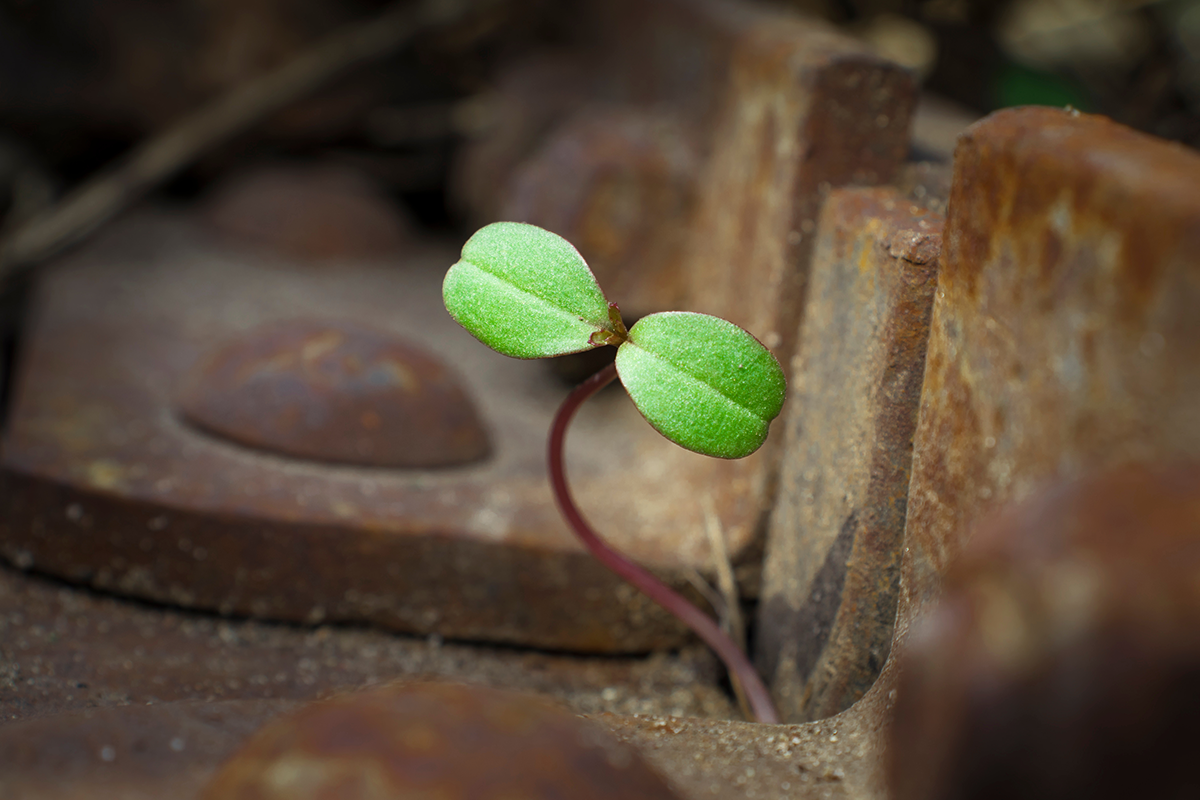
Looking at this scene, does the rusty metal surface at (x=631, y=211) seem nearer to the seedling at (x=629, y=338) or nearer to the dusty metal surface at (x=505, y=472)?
the dusty metal surface at (x=505, y=472)

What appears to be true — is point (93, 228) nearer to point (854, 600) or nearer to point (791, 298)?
point (791, 298)

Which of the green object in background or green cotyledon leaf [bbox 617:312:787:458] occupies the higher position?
the green object in background

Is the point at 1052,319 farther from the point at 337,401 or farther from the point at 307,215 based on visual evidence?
the point at 307,215

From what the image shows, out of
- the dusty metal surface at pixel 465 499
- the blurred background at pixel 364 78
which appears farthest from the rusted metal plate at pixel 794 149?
the blurred background at pixel 364 78

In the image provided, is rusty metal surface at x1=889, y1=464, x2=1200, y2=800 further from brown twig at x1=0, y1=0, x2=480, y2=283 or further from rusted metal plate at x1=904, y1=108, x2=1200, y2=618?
brown twig at x1=0, y1=0, x2=480, y2=283

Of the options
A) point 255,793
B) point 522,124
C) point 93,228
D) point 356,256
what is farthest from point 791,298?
point 93,228

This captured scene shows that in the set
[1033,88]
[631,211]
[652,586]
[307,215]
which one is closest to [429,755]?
[652,586]

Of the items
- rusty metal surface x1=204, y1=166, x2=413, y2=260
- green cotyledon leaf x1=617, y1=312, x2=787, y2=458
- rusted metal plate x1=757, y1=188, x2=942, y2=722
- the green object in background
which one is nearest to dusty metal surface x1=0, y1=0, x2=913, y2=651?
rusted metal plate x1=757, y1=188, x2=942, y2=722

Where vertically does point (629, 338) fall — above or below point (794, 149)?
below
